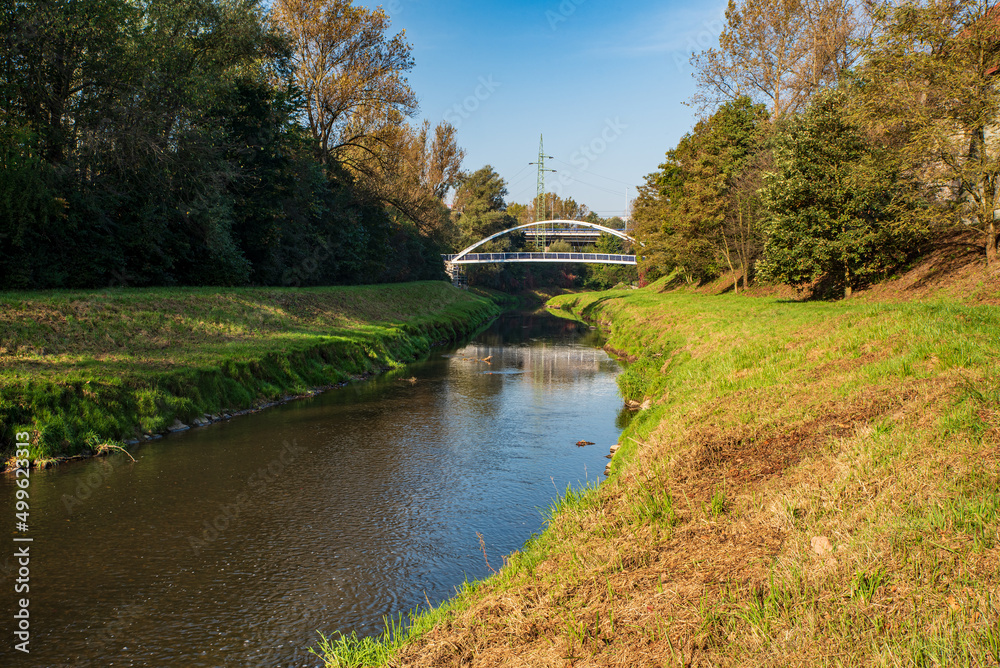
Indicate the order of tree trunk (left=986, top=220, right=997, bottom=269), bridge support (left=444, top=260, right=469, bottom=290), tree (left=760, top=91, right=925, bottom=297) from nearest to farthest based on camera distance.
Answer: tree trunk (left=986, top=220, right=997, bottom=269)
tree (left=760, top=91, right=925, bottom=297)
bridge support (left=444, top=260, right=469, bottom=290)

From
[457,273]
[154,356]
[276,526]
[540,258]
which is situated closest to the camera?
[276,526]

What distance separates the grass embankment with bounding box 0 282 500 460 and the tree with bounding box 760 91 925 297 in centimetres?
Answer: 1847

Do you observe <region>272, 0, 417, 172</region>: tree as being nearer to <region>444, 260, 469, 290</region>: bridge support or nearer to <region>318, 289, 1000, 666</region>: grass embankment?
<region>318, 289, 1000, 666</region>: grass embankment

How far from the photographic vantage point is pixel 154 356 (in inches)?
654

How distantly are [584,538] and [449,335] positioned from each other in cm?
3436

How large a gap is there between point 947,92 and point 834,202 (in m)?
6.60

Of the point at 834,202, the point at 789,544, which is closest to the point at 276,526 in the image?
the point at 789,544

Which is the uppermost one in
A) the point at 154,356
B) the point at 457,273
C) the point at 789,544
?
the point at 457,273

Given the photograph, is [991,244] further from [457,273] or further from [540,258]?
[540,258]

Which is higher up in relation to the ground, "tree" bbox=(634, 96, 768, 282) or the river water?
"tree" bbox=(634, 96, 768, 282)

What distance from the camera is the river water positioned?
21.7 feet

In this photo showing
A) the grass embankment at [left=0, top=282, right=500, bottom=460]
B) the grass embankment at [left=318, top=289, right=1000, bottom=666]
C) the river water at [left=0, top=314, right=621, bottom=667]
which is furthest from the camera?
the grass embankment at [left=0, top=282, right=500, bottom=460]

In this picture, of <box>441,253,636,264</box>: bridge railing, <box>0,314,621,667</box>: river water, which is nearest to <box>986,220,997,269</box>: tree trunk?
<box>0,314,621,667</box>: river water

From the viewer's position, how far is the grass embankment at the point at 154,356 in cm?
1245
